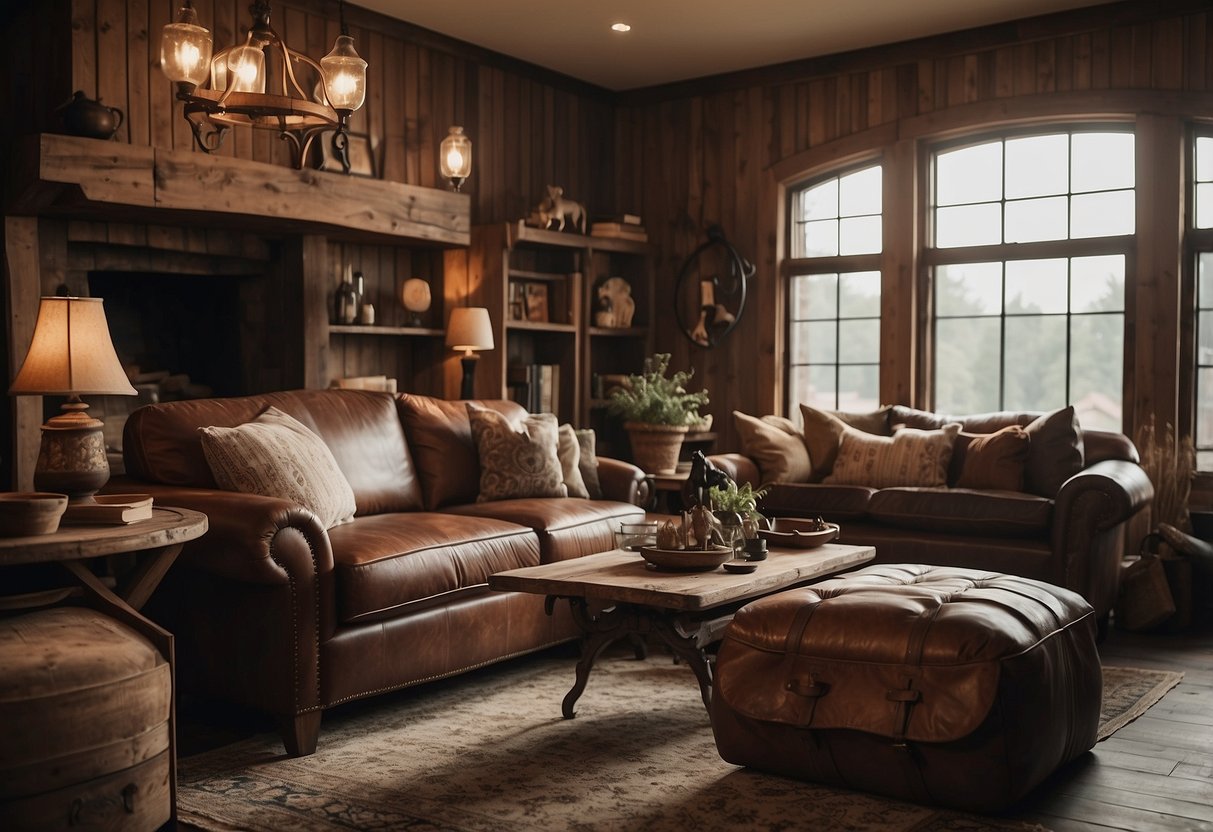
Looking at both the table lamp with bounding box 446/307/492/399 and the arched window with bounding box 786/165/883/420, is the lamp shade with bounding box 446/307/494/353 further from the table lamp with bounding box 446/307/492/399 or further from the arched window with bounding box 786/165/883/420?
the arched window with bounding box 786/165/883/420

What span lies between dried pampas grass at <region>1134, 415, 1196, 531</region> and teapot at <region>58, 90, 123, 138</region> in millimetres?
4863

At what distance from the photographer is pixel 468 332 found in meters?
5.84

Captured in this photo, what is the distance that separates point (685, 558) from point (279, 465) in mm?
1343

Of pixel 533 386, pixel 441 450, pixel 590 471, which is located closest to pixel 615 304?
pixel 533 386

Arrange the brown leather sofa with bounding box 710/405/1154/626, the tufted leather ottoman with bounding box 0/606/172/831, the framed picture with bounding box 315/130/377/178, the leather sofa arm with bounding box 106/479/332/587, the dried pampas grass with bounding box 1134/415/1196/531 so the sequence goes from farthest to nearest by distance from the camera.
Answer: the framed picture with bounding box 315/130/377/178 → the dried pampas grass with bounding box 1134/415/1196/531 → the brown leather sofa with bounding box 710/405/1154/626 → the leather sofa arm with bounding box 106/479/332/587 → the tufted leather ottoman with bounding box 0/606/172/831

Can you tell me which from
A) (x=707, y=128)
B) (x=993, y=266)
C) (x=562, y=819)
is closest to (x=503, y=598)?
(x=562, y=819)

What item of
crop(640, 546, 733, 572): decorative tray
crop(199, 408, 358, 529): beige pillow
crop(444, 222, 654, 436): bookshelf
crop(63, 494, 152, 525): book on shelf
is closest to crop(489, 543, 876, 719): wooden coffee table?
crop(640, 546, 733, 572): decorative tray

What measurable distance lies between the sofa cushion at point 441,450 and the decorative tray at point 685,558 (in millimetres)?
1374

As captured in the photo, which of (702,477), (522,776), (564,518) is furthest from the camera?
(564,518)

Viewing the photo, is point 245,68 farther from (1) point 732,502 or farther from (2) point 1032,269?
(2) point 1032,269

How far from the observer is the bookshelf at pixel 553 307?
616cm

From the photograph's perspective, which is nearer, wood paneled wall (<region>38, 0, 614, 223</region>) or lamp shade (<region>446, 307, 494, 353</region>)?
wood paneled wall (<region>38, 0, 614, 223</region>)

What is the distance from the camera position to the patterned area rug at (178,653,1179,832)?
107 inches

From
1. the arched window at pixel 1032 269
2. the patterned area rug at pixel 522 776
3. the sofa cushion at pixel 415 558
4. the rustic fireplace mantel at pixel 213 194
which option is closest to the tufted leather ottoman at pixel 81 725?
the patterned area rug at pixel 522 776
